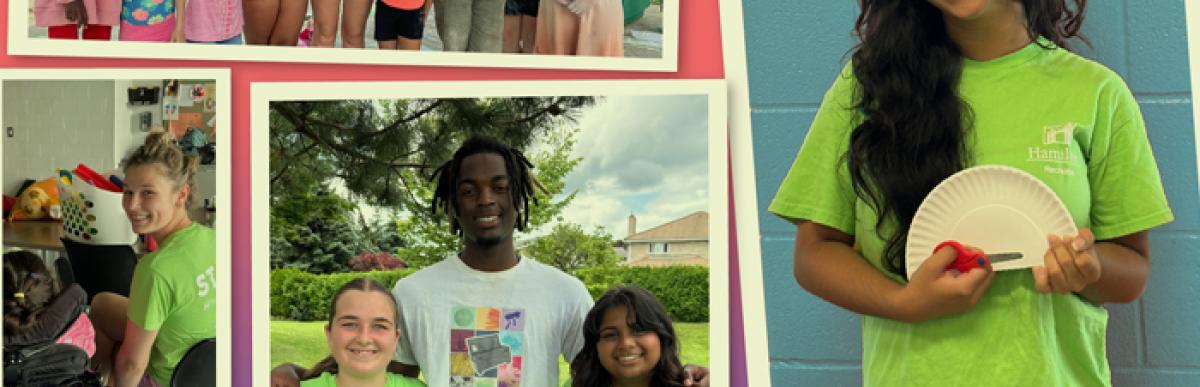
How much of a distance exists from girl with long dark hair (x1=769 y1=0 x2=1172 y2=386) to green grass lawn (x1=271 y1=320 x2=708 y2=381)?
221mm

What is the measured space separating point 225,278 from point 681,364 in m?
0.64

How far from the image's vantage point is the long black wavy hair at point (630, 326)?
1631mm

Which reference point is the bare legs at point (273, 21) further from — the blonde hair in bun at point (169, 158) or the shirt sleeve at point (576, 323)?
the shirt sleeve at point (576, 323)

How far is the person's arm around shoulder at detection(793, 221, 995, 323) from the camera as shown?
55.1 inches

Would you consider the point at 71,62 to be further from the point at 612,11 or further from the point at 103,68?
the point at 612,11

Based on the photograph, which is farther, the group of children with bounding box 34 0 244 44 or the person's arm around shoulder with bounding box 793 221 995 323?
the group of children with bounding box 34 0 244 44

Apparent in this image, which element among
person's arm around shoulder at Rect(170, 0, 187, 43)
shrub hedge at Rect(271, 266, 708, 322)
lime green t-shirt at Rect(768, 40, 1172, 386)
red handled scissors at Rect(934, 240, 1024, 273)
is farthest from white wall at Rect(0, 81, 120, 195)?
red handled scissors at Rect(934, 240, 1024, 273)

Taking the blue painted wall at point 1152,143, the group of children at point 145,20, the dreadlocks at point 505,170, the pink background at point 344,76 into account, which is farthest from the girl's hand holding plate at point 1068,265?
the group of children at point 145,20

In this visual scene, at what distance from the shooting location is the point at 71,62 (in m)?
1.59

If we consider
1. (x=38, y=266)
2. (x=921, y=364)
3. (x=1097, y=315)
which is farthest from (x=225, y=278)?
(x=1097, y=315)

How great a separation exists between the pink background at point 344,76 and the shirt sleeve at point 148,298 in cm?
10

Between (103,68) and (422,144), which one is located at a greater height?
(103,68)

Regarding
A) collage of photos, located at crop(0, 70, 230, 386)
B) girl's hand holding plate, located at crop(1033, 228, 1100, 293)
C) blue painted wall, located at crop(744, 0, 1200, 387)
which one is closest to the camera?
girl's hand holding plate, located at crop(1033, 228, 1100, 293)

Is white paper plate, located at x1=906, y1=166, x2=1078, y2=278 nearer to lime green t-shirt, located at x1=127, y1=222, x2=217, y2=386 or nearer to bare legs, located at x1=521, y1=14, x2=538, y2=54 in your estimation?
bare legs, located at x1=521, y1=14, x2=538, y2=54
